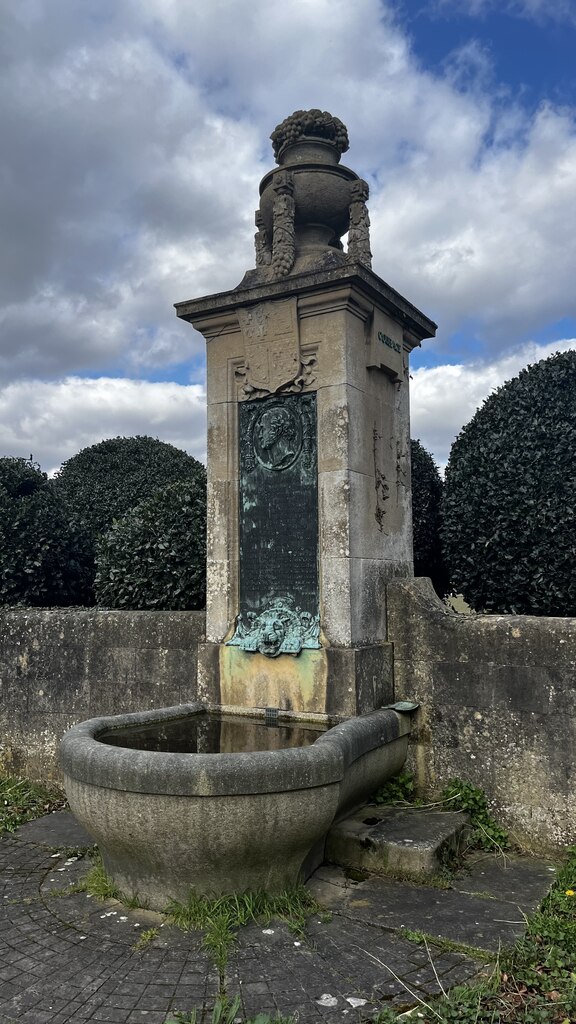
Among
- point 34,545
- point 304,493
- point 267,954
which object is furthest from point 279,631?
point 34,545

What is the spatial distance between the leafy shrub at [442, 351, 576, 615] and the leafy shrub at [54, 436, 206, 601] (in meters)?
4.10

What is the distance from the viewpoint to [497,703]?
191 inches

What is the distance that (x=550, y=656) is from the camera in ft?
15.4

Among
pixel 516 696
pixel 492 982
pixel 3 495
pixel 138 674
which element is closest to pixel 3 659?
pixel 138 674

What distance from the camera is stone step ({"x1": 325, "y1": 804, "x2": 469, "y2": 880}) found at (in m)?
4.08

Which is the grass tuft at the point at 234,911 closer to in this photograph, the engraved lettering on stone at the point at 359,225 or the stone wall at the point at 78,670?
the stone wall at the point at 78,670

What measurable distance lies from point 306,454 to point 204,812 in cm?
265

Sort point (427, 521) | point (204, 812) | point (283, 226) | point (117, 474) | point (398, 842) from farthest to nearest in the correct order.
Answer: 1. point (117, 474)
2. point (427, 521)
3. point (283, 226)
4. point (398, 842)
5. point (204, 812)

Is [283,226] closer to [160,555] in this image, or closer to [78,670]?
[160,555]

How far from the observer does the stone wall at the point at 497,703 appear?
4.63 metres

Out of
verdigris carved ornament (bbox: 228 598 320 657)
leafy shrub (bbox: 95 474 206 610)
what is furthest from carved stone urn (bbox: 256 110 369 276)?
verdigris carved ornament (bbox: 228 598 320 657)

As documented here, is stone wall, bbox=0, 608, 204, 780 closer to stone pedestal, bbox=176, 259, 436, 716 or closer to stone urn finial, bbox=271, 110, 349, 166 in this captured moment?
stone pedestal, bbox=176, 259, 436, 716

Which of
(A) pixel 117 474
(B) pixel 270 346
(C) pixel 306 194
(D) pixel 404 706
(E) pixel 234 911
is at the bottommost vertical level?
(E) pixel 234 911

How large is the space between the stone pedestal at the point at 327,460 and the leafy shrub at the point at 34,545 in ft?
10.2
